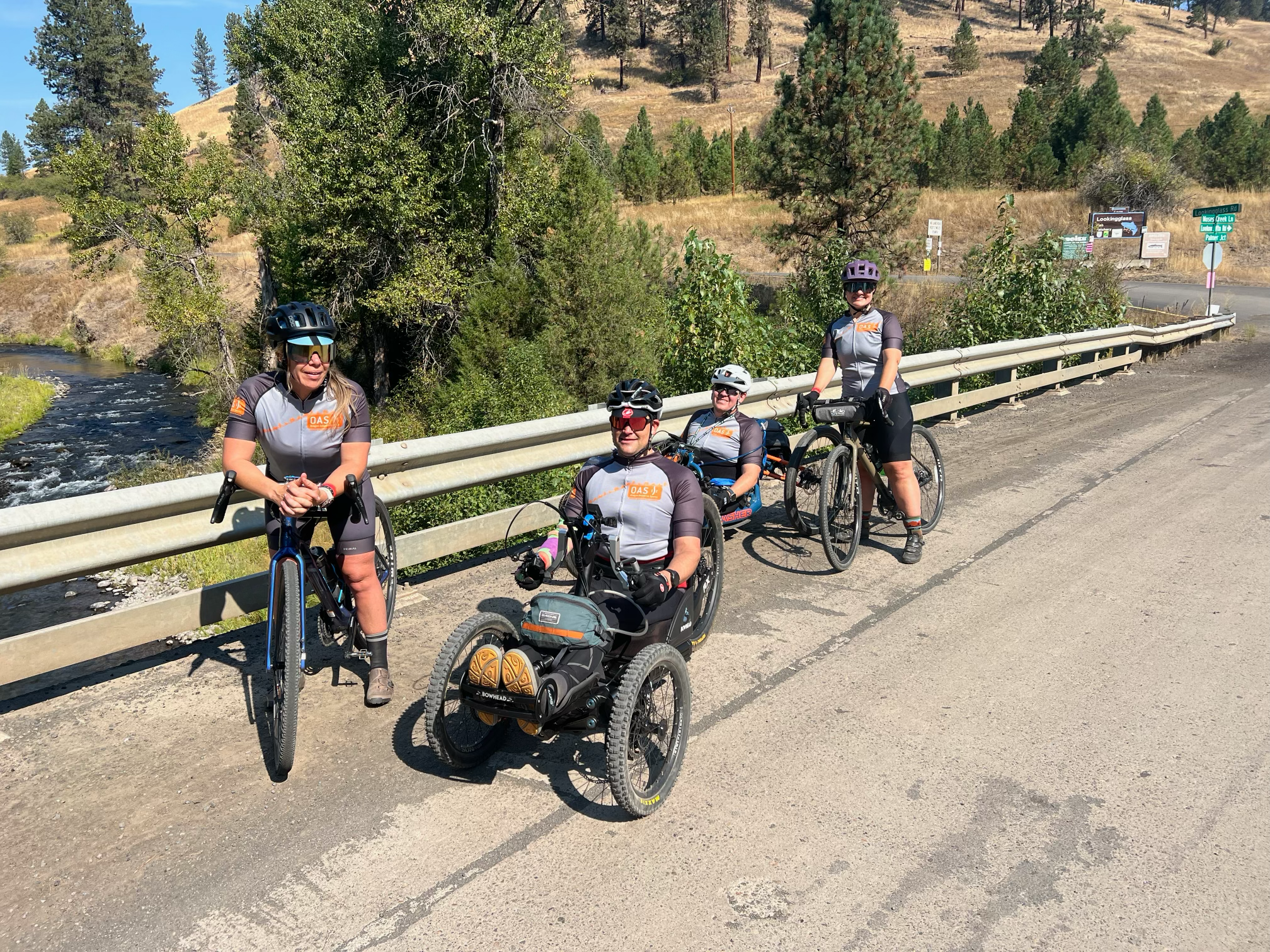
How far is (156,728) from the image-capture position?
438 centimetres

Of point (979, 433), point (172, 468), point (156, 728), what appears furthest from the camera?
point (172, 468)

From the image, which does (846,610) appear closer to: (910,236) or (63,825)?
(63,825)

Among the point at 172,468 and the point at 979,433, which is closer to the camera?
the point at 979,433

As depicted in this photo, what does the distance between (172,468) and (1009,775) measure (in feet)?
66.5

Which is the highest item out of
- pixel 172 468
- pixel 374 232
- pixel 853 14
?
pixel 853 14

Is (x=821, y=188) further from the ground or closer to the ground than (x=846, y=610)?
further from the ground

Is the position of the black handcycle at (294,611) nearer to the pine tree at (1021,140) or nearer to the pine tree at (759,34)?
the pine tree at (1021,140)

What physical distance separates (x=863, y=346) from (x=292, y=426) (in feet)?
13.8

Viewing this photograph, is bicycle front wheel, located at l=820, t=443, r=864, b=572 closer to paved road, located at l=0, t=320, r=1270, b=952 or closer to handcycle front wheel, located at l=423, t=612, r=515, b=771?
paved road, located at l=0, t=320, r=1270, b=952

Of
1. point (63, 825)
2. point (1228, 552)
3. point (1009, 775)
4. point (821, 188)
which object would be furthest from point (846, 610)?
point (821, 188)

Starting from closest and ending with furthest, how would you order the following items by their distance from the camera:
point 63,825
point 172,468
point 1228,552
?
point 63,825
point 1228,552
point 172,468

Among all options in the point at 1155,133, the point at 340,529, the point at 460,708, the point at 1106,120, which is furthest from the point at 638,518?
the point at 1155,133

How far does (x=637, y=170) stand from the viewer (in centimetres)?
6225

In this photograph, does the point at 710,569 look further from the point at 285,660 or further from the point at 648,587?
the point at 285,660
